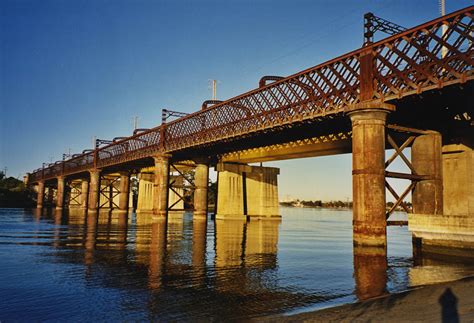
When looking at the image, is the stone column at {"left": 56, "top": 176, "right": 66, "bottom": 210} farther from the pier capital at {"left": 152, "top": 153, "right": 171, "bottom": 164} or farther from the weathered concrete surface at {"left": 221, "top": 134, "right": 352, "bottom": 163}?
the weathered concrete surface at {"left": 221, "top": 134, "right": 352, "bottom": 163}

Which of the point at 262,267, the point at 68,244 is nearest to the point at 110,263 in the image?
the point at 262,267

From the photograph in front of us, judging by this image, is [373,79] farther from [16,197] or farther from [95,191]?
[16,197]

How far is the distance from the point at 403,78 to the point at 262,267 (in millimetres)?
13090

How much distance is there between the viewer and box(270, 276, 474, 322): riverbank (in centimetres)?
893

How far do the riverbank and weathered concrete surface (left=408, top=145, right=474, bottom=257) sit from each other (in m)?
11.8

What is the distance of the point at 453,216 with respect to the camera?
23.2 meters

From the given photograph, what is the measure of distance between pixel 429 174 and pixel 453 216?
4.32 meters

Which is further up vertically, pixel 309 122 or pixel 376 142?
pixel 309 122

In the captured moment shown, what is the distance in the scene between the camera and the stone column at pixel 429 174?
2645 centimetres

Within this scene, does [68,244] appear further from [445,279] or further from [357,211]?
[445,279]

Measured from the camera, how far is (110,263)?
707 inches

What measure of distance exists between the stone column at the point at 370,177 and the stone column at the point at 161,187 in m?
34.3

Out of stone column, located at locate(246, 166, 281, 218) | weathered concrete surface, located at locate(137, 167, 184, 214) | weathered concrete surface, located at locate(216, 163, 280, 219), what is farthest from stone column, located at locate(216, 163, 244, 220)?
weathered concrete surface, located at locate(137, 167, 184, 214)

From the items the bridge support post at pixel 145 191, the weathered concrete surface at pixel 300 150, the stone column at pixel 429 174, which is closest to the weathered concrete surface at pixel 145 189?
the bridge support post at pixel 145 191
